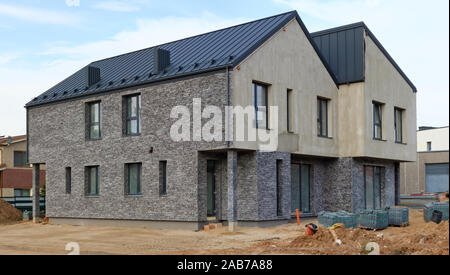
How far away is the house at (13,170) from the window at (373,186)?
26586 millimetres

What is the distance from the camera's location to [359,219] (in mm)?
19750

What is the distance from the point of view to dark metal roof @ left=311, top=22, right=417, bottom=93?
86.0 feet

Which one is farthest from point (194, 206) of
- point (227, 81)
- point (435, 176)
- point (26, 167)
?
point (435, 176)

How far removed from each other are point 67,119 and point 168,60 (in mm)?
6111

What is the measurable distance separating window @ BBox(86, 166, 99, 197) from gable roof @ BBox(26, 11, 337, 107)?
343cm

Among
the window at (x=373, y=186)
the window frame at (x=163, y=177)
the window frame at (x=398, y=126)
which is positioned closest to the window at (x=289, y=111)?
the window frame at (x=163, y=177)

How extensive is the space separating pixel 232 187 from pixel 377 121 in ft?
33.0

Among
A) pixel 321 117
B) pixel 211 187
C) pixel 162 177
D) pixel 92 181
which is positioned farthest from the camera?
pixel 92 181

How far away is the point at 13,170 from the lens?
4350cm

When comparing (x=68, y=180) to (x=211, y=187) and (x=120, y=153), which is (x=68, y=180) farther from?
(x=211, y=187)

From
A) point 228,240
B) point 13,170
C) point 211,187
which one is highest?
point 13,170

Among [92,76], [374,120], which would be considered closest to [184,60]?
[92,76]

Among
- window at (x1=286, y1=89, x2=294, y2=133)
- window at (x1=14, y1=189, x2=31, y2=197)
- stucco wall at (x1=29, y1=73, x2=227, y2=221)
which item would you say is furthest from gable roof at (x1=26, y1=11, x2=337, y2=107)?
window at (x1=14, y1=189, x2=31, y2=197)

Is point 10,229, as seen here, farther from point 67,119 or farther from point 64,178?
point 67,119
